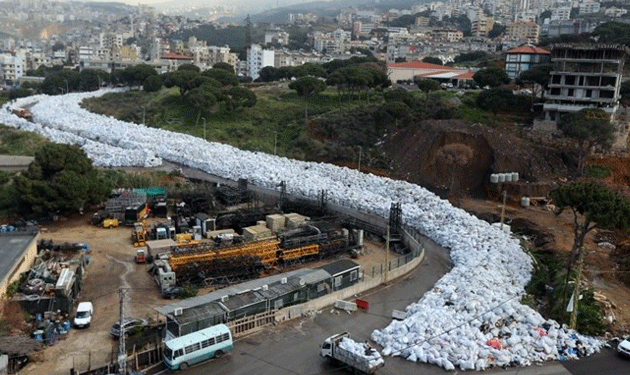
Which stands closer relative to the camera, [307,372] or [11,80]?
[307,372]

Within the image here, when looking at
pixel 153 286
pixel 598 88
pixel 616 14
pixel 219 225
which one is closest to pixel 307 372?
pixel 153 286

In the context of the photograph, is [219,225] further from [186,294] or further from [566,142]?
[566,142]

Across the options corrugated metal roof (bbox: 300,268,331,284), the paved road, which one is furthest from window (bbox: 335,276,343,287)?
the paved road

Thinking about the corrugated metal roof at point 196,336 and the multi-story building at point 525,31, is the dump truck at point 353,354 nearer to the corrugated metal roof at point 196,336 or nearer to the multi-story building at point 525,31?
the corrugated metal roof at point 196,336

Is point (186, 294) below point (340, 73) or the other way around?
below

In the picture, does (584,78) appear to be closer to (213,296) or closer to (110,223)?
(110,223)

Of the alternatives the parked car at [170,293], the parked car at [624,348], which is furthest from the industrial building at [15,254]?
the parked car at [624,348]
